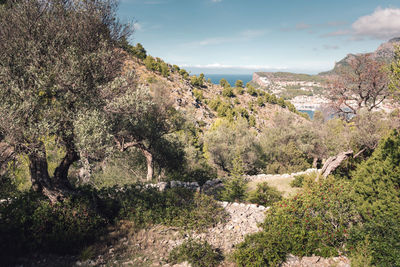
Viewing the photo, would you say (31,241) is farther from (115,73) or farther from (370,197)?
(370,197)

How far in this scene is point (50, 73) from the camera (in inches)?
353

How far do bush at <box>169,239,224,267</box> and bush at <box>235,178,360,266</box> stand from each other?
956mm

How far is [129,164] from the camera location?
21.9 meters

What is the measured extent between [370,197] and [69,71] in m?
13.8

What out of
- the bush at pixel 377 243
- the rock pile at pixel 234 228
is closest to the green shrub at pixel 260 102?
the rock pile at pixel 234 228

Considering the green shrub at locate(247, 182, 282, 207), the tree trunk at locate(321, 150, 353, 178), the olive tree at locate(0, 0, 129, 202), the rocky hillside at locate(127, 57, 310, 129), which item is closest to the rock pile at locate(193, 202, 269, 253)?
the green shrub at locate(247, 182, 282, 207)

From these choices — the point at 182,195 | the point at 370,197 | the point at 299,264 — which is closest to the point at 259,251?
the point at 299,264

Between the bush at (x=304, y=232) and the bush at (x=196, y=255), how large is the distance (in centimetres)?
96

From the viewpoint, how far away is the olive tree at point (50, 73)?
8250 mm

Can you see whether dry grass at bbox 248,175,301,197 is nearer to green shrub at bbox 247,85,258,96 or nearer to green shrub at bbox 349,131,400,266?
green shrub at bbox 349,131,400,266

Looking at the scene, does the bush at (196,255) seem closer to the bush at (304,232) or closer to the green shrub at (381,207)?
the bush at (304,232)

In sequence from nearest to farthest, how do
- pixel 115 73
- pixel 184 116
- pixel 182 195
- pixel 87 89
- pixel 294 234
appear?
1. pixel 294 234
2. pixel 87 89
3. pixel 115 73
4. pixel 182 195
5. pixel 184 116

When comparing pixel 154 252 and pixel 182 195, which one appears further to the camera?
pixel 182 195

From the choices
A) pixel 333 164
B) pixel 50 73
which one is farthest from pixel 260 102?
pixel 50 73
